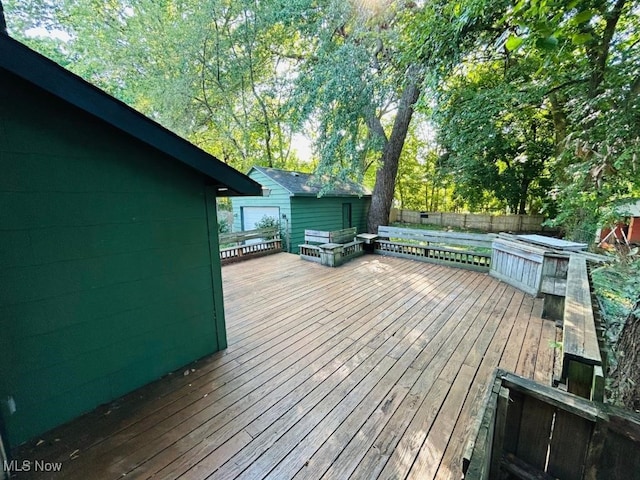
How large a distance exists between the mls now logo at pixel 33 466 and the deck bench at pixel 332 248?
219 inches

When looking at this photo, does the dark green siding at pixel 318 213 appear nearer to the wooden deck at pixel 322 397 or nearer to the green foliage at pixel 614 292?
the wooden deck at pixel 322 397

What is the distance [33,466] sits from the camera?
180 centimetres

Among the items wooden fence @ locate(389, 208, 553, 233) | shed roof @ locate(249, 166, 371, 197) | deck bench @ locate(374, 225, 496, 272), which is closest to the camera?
deck bench @ locate(374, 225, 496, 272)

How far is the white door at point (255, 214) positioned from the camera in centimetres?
971

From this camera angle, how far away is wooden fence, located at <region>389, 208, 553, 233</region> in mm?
14352

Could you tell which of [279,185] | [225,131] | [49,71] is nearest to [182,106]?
[225,131]

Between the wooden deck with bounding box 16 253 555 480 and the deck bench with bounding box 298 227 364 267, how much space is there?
236cm

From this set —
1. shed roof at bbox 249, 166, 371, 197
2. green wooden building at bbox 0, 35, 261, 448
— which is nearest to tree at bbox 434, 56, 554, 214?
shed roof at bbox 249, 166, 371, 197

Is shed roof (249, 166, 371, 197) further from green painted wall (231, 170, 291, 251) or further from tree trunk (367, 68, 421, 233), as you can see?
tree trunk (367, 68, 421, 233)

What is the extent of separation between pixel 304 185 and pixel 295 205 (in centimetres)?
131

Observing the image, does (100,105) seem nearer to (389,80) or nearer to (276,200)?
(389,80)

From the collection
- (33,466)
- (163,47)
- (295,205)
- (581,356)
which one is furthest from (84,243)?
(163,47)

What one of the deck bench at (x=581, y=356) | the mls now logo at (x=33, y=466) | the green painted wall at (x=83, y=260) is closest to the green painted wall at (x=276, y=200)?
the green painted wall at (x=83, y=260)

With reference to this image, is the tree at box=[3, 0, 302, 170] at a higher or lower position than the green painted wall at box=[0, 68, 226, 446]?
higher
